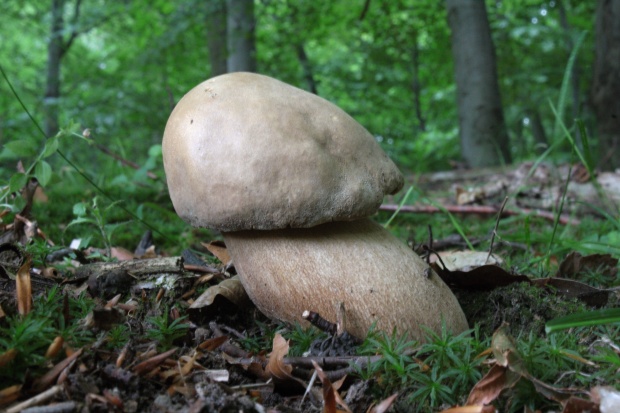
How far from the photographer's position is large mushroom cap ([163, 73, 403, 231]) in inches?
61.7

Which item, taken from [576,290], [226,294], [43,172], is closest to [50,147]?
[43,172]

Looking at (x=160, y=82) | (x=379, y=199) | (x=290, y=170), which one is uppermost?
(x=290, y=170)

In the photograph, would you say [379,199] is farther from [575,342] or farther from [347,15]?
[347,15]

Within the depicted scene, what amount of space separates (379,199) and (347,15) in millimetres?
8363

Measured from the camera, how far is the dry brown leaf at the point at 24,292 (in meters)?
1.46

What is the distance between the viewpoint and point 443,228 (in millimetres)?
3459

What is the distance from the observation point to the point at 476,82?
20.7ft

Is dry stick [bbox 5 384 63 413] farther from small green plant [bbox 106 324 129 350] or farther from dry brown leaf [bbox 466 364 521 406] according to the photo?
dry brown leaf [bbox 466 364 521 406]

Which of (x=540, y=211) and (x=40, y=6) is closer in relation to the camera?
(x=540, y=211)

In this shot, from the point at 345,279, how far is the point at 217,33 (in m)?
6.39

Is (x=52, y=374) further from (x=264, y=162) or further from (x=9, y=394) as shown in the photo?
(x=264, y=162)

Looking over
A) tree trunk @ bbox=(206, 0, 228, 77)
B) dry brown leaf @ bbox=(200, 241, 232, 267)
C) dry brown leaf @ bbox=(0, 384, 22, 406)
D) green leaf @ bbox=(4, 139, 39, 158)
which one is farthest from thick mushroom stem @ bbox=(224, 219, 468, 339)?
tree trunk @ bbox=(206, 0, 228, 77)

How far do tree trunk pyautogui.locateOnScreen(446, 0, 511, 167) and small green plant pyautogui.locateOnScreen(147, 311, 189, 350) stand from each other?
547 centimetres

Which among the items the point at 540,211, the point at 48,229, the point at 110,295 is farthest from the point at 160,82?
the point at 110,295
